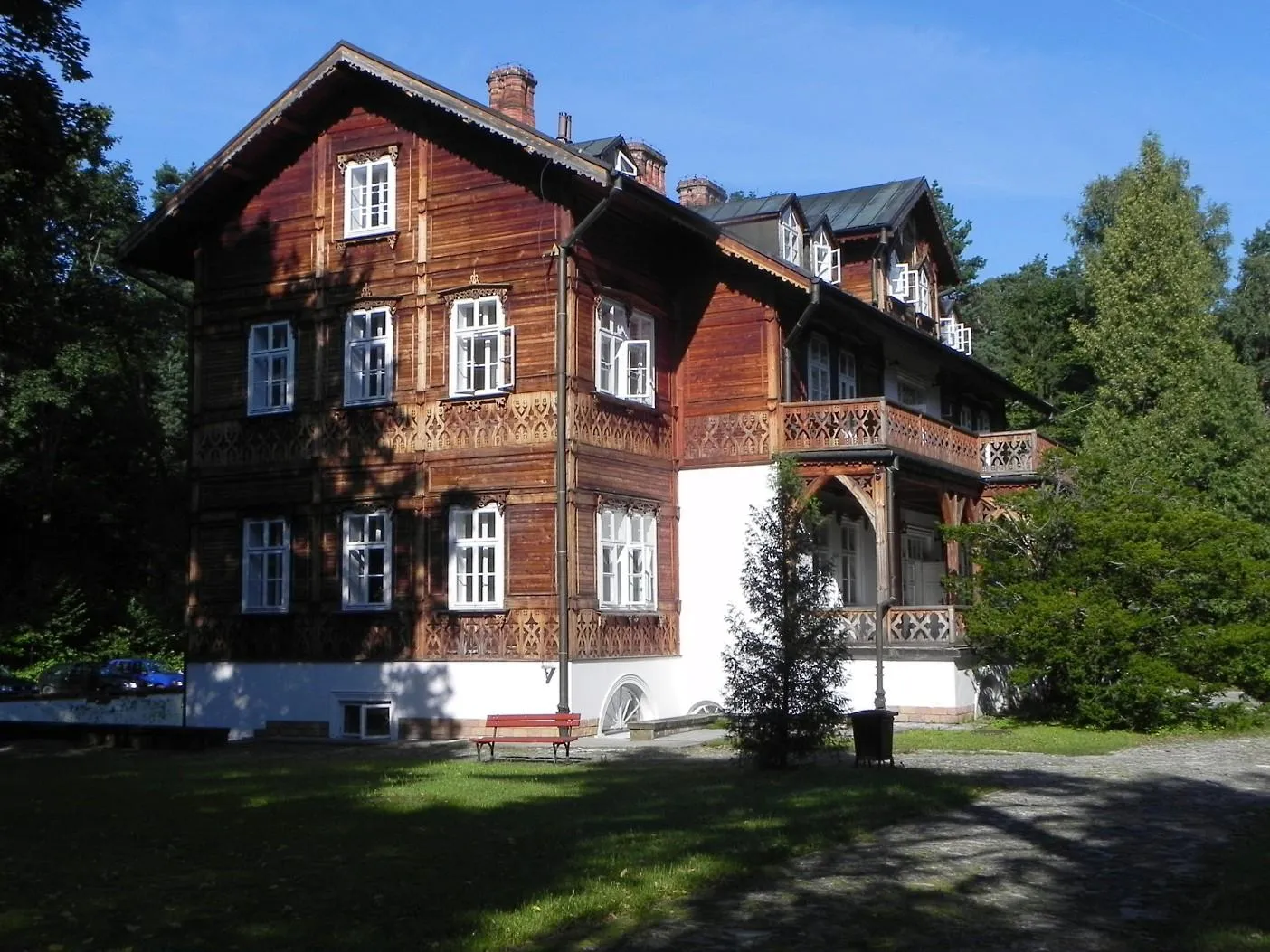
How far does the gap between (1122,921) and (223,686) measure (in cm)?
2066

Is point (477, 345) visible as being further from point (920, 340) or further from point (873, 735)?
point (873, 735)

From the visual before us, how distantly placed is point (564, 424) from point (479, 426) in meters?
1.77

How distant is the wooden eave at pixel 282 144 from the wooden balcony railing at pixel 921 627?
8830 mm

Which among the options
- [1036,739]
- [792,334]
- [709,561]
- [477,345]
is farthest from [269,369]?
[1036,739]

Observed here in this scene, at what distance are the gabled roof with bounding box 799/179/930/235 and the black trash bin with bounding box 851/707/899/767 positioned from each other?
18.1 meters

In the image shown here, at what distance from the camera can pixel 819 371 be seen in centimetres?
2953

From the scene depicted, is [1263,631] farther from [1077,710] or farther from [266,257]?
[266,257]

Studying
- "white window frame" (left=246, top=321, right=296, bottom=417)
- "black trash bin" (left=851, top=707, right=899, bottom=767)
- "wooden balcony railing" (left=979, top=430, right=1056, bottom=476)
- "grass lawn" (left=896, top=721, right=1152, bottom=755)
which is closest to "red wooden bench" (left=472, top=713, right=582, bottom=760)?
"grass lawn" (left=896, top=721, right=1152, bottom=755)

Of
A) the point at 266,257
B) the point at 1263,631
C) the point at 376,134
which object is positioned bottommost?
the point at 1263,631

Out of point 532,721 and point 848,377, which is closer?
point 532,721

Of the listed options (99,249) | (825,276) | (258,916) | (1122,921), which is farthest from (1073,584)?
(99,249)

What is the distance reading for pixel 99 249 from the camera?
44688mm

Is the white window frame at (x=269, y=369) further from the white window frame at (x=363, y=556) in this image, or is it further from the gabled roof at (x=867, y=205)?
the gabled roof at (x=867, y=205)

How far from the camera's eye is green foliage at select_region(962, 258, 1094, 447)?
5978cm
